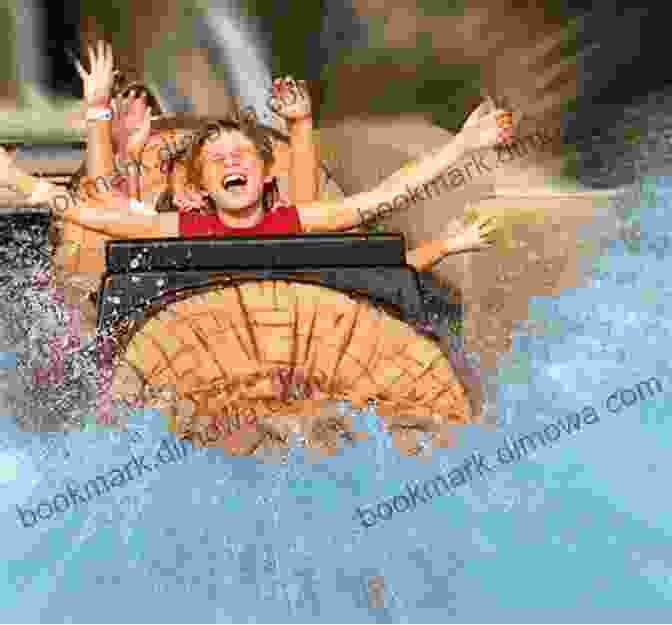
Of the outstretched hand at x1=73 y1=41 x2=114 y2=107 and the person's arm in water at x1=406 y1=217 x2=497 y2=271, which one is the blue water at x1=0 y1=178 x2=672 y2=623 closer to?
the person's arm in water at x1=406 y1=217 x2=497 y2=271

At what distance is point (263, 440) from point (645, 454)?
82 centimetres

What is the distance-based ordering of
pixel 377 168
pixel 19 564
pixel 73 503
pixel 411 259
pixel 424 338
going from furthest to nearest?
1. pixel 377 168
2. pixel 411 259
3. pixel 424 338
4. pixel 73 503
5. pixel 19 564

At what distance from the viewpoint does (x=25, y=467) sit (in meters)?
2.60

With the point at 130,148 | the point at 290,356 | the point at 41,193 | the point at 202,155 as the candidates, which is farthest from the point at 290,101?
the point at 290,356

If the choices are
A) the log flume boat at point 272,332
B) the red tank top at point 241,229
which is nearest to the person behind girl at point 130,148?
the red tank top at point 241,229

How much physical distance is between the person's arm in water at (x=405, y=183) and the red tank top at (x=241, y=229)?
0.03 meters

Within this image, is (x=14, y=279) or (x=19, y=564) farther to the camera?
(x=14, y=279)

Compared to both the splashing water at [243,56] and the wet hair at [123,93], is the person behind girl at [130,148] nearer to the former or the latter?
the wet hair at [123,93]

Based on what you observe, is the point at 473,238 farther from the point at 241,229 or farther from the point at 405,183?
the point at 241,229

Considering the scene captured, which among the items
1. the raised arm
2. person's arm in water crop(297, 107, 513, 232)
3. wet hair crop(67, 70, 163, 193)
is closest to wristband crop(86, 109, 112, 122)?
the raised arm

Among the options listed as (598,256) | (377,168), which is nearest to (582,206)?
(598,256)

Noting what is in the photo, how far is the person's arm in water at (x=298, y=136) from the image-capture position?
334 centimetres

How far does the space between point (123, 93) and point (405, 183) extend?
0.89 meters

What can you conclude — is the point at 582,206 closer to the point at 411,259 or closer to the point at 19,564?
the point at 411,259
